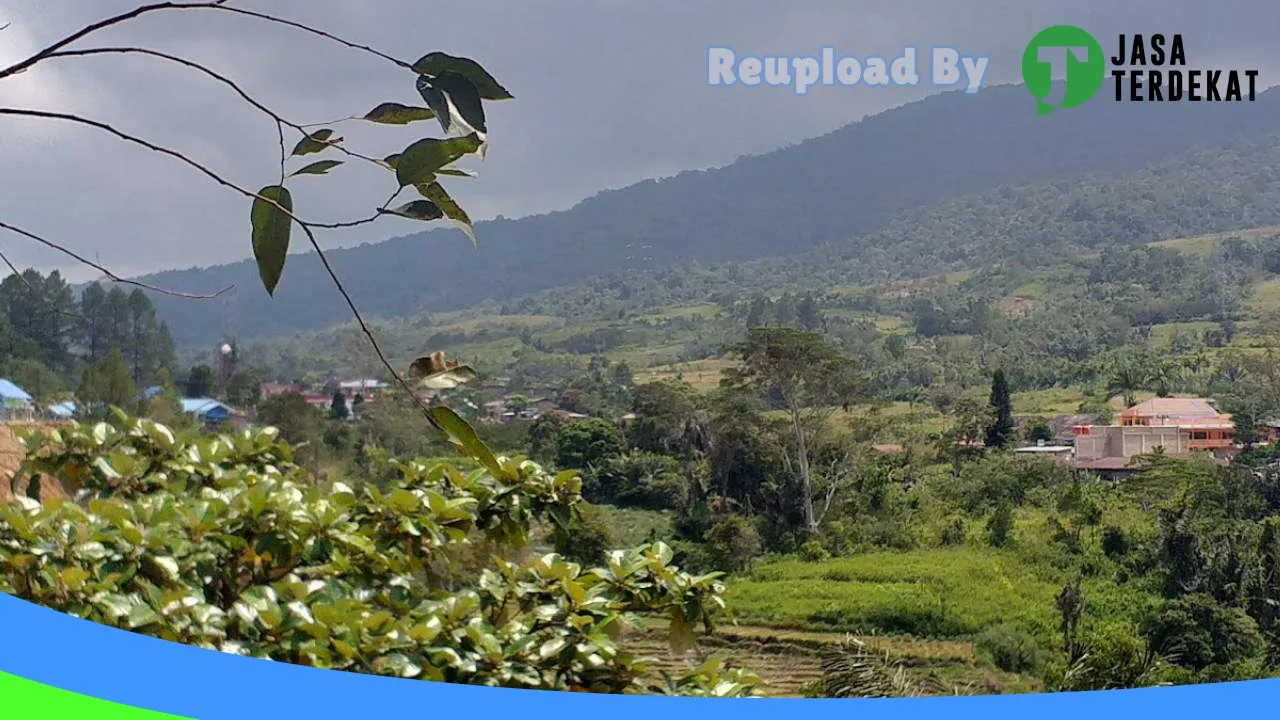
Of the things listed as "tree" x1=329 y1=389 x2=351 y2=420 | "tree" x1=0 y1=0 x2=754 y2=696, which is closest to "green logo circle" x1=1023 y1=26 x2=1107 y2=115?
"tree" x1=0 y1=0 x2=754 y2=696

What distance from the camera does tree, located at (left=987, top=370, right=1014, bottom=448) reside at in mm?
2809

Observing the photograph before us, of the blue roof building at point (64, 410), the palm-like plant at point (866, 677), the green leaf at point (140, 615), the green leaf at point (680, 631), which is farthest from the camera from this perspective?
the blue roof building at point (64, 410)

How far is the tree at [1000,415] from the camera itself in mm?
2809

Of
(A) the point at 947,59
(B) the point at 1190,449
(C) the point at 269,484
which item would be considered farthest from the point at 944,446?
(C) the point at 269,484

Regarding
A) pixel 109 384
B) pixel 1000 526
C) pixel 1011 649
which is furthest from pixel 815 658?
pixel 109 384

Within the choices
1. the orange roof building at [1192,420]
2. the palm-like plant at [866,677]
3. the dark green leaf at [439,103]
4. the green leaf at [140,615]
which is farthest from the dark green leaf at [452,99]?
the orange roof building at [1192,420]

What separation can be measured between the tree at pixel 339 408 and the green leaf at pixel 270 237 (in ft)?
7.10

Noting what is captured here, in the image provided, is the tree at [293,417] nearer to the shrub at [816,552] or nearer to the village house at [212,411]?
the village house at [212,411]

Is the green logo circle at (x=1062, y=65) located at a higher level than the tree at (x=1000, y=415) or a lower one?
higher

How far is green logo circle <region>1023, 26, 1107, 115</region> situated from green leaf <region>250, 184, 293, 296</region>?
1.97 meters

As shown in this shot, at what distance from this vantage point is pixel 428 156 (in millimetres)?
560

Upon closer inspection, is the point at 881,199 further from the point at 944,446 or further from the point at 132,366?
the point at 132,366

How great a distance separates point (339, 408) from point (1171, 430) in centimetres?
175

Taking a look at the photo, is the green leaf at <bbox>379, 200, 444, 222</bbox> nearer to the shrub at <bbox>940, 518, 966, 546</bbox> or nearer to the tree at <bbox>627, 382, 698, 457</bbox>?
the tree at <bbox>627, 382, 698, 457</bbox>
